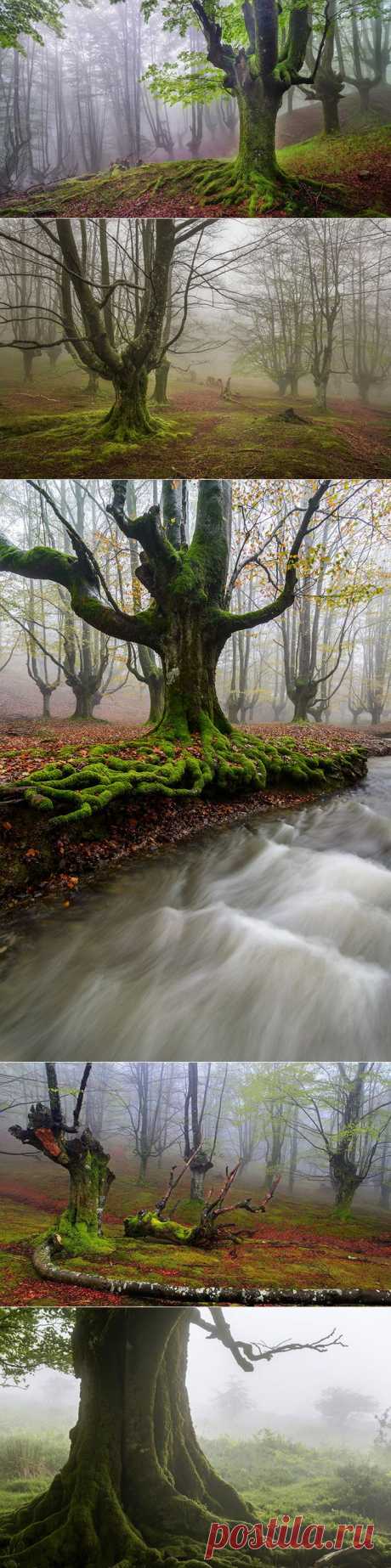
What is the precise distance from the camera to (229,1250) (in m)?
4.03

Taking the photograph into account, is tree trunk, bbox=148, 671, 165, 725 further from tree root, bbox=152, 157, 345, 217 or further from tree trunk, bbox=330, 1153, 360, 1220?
tree trunk, bbox=330, 1153, 360, 1220

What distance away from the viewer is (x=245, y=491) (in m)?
4.44

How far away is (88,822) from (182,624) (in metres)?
1.43

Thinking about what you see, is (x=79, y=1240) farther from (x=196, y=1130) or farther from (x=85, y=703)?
(x=85, y=703)

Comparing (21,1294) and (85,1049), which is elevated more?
(85,1049)

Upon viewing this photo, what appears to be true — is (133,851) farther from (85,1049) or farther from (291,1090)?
(291,1090)

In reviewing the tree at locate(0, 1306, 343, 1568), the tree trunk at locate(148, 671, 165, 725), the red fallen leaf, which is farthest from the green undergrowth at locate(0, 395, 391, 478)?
the tree at locate(0, 1306, 343, 1568)

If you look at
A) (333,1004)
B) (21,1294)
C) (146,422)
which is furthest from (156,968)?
(146,422)

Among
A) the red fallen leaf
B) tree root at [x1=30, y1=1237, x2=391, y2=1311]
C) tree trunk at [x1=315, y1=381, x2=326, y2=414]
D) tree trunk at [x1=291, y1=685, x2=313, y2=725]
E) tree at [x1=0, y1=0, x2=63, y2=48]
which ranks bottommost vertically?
tree root at [x1=30, y1=1237, x2=391, y2=1311]

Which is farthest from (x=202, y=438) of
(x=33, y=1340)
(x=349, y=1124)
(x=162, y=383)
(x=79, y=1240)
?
(x=33, y=1340)

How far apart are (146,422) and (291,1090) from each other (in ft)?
11.4

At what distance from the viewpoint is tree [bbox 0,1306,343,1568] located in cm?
404

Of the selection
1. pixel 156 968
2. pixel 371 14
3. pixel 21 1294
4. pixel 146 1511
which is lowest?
pixel 146 1511

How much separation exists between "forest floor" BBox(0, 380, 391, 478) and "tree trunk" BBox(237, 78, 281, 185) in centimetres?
105
